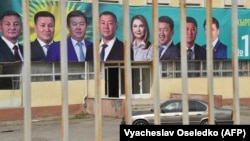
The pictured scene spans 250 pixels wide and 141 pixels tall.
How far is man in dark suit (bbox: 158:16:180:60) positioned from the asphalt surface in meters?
6.75

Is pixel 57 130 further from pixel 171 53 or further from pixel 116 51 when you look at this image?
pixel 171 53

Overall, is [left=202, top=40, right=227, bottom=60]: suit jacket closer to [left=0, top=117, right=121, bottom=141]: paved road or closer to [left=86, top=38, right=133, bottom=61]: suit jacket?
[left=86, top=38, right=133, bottom=61]: suit jacket

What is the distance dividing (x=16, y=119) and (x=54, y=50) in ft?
14.7

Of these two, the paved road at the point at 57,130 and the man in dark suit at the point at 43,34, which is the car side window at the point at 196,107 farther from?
the man in dark suit at the point at 43,34

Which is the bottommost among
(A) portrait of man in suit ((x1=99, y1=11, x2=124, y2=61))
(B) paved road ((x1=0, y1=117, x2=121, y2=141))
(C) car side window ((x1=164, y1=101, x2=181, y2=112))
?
(B) paved road ((x1=0, y1=117, x2=121, y2=141))

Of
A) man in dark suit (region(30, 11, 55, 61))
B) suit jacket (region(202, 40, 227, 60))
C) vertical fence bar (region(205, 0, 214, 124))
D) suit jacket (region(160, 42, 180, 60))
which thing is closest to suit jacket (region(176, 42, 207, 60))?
suit jacket (region(202, 40, 227, 60))

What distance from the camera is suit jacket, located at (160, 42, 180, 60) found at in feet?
93.4

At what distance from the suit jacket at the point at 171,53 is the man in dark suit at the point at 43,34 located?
26.0ft

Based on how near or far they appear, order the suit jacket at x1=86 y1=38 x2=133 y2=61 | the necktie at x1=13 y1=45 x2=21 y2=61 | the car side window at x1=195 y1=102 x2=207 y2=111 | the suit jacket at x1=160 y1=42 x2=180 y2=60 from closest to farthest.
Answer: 1. the car side window at x1=195 y1=102 x2=207 y2=111
2. the necktie at x1=13 y1=45 x2=21 y2=61
3. the suit jacket at x1=86 y1=38 x2=133 y2=61
4. the suit jacket at x1=160 y1=42 x2=180 y2=60

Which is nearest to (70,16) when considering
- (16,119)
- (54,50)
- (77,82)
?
(54,50)

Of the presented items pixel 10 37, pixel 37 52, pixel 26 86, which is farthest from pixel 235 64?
pixel 37 52

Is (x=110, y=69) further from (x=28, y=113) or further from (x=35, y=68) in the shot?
(x=28, y=113)

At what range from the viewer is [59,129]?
2006 cm

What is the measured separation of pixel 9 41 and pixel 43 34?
203 cm
